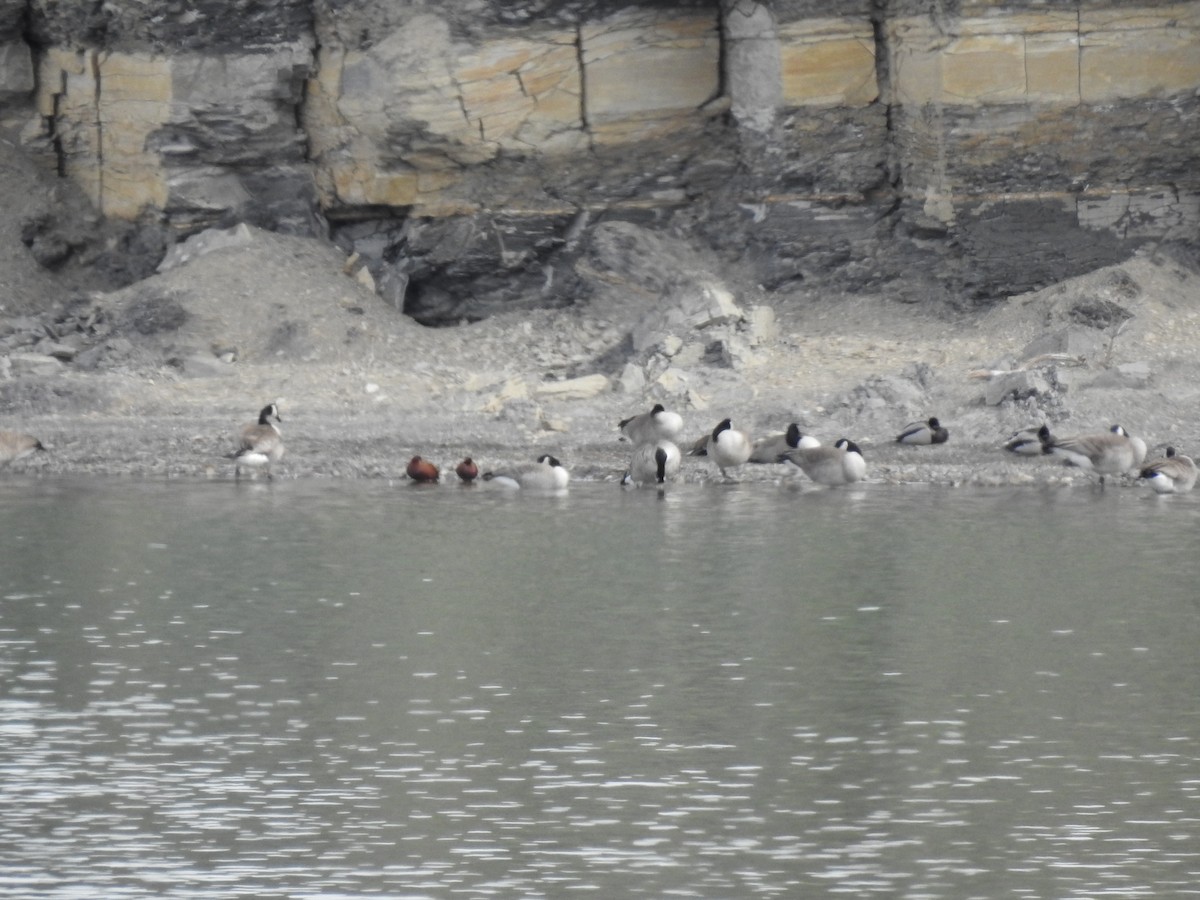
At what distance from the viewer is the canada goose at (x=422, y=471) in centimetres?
1984

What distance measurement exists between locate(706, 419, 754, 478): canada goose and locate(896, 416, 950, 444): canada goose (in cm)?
185

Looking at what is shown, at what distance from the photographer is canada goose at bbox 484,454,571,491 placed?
19.3m

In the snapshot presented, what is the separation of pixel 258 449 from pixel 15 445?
2.39 m

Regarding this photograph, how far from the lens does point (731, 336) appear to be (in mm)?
24406

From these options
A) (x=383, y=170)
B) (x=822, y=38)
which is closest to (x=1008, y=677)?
(x=822, y=38)

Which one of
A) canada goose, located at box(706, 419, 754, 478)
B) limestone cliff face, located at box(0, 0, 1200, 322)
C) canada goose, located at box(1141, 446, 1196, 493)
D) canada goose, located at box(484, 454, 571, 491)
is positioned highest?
limestone cliff face, located at box(0, 0, 1200, 322)

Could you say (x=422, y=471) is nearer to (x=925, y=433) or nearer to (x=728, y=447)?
(x=728, y=447)

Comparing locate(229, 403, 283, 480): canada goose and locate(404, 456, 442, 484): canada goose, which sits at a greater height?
locate(229, 403, 283, 480): canada goose

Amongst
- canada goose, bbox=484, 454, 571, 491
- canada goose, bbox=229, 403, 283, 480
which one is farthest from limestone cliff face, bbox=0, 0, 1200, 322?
canada goose, bbox=484, 454, 571, 491

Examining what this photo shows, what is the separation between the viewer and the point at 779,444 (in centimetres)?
2028

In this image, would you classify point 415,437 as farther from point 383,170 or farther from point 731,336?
point 383,170

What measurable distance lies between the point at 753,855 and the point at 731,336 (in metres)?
16.3

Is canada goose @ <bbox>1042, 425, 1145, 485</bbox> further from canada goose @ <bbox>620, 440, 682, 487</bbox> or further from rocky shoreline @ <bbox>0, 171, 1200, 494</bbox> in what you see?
canada goose @ <bbox>620, 440, 682, 487</bbox>

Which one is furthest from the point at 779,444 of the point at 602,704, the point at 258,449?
the point at 602,704
